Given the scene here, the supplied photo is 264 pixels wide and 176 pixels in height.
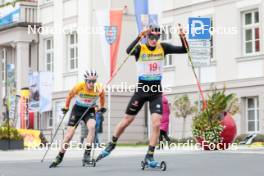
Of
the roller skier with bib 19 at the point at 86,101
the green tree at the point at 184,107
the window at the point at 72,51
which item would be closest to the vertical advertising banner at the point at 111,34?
the green tree at the point at 184,107

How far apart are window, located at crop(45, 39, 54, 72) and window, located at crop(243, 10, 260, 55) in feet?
48.8

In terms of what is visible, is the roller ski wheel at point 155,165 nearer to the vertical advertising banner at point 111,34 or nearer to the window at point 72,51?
the vertical advertising banner at point 111,34

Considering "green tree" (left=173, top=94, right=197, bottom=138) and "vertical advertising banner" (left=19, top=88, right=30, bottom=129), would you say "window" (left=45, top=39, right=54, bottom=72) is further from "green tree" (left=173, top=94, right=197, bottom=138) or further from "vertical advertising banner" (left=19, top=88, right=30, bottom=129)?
"green tree" (left=173, top=94, right=197, bottom=138)

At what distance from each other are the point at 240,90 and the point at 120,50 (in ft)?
31.8

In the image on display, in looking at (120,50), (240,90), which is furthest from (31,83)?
(240,90)

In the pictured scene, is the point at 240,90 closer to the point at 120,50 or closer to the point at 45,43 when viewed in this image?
the point at 120,50

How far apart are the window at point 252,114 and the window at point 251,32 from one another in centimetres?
206

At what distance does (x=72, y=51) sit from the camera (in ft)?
139

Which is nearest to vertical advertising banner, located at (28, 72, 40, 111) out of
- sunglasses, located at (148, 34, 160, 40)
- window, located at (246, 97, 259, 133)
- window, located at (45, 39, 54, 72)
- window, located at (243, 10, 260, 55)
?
window, located at (45, 39, 54, 72)

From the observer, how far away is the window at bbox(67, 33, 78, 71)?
41.9 meters

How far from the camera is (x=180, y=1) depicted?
36.7 metres

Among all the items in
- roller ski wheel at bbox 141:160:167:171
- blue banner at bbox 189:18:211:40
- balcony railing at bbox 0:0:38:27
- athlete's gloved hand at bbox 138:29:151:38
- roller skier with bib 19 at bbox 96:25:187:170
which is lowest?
roller ski wheel at bbox 141:160:167:171

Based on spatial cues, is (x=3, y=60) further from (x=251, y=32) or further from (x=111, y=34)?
(x=251, y=32)

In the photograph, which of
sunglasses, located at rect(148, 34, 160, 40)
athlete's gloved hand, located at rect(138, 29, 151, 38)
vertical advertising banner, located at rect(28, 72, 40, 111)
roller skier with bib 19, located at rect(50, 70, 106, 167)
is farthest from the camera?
vertical advertising banner, located at rect(28, 72, 40, 111)
